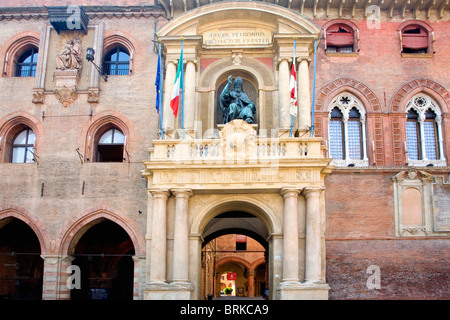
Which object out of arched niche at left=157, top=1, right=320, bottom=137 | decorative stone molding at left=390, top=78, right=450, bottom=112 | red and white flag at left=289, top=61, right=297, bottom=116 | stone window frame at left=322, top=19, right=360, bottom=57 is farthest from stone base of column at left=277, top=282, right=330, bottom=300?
stone window frame at left=322, top=19, right=360, bottom=57

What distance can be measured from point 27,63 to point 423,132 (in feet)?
50.1

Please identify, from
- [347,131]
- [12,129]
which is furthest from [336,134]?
[12,129]

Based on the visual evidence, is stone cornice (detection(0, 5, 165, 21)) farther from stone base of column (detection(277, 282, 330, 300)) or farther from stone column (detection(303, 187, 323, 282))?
stone base of column (detection(277, 282, 330, 300))

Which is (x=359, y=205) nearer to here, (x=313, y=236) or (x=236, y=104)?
(x=313, y=236)

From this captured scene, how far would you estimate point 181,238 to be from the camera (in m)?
17.5

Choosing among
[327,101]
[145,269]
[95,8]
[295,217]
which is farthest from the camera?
[95,8]

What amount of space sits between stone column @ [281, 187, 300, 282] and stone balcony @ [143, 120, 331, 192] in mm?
370

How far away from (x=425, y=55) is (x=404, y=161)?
409cm

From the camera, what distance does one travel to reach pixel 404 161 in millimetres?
19500

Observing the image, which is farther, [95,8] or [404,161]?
[95,8]

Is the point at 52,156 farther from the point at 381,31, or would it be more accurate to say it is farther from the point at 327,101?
the point at 381,31

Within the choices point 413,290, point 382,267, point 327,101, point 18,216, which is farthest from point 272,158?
point 18,216

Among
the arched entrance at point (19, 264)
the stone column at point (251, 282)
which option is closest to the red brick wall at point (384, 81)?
the arched entrance at point (19, 264)

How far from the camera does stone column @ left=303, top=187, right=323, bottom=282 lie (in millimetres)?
17125
